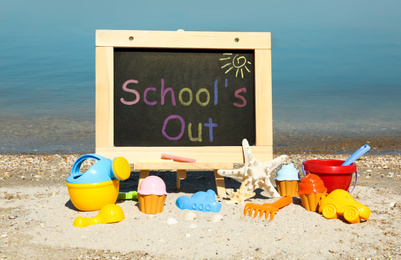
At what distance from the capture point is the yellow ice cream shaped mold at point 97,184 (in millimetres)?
3811

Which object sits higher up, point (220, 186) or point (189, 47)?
point (189, 47)

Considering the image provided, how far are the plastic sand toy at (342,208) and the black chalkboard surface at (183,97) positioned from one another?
1.15 meters

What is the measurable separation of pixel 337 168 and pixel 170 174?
2.83m

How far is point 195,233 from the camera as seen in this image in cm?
333

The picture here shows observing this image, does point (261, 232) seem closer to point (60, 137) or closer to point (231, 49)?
point (231, 49)

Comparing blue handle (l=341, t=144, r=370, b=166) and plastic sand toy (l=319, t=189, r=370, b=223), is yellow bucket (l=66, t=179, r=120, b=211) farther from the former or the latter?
blue handle (l=341, t=144, r=370, b=166)

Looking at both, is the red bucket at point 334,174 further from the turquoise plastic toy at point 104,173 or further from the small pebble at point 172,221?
the turquoise plastic toy at point 104,173

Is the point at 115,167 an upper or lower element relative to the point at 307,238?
upper

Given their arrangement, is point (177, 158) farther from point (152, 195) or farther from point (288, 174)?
point (288, 174)

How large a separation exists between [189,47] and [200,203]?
174 centimetres

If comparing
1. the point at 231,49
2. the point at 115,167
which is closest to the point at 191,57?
the point at 231,49

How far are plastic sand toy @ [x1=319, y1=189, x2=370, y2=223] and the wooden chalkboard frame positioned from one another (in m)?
0.88

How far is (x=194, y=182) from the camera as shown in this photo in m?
5.57

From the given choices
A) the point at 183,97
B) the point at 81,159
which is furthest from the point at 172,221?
the point at 183,97
